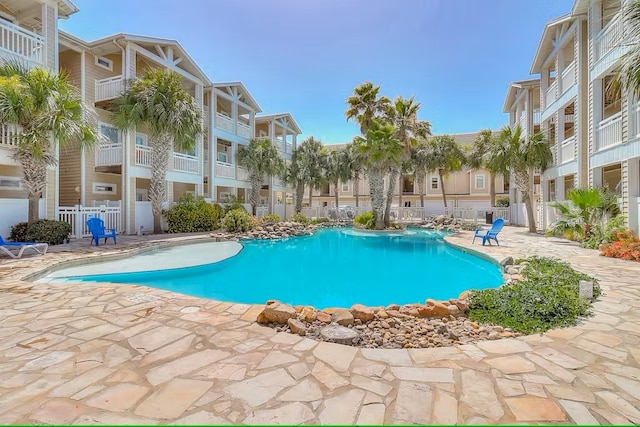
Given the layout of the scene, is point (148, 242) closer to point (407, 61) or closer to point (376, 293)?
point (376, 293)

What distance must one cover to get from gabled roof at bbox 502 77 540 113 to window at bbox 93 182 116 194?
2481cm

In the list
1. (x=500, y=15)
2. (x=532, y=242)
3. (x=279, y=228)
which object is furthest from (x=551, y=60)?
(x=279, y=228)

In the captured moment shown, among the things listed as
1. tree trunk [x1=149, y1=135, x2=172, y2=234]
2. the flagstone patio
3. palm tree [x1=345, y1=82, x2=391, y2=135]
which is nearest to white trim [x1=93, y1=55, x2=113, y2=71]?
tree trunk [x1=149, y1=135, x2=172, y2=234]

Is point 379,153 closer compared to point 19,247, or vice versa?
point 19,247

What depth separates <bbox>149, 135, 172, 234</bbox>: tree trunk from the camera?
589 inches

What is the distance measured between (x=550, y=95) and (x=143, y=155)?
21.8 m

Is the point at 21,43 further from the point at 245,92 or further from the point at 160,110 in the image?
the point at 245,92

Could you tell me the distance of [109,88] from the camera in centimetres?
1498

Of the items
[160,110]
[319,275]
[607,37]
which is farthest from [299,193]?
[607,37]

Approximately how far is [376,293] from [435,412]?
16.6 ft

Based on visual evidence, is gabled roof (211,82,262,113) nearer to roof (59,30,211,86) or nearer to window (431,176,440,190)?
roof (59,30,211,86)

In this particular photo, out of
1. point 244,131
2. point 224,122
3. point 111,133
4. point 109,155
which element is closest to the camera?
point 109,155

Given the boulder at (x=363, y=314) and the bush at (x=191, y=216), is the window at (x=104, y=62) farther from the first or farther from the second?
the boulder at (x=363, y=314)

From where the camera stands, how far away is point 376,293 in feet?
24.0
